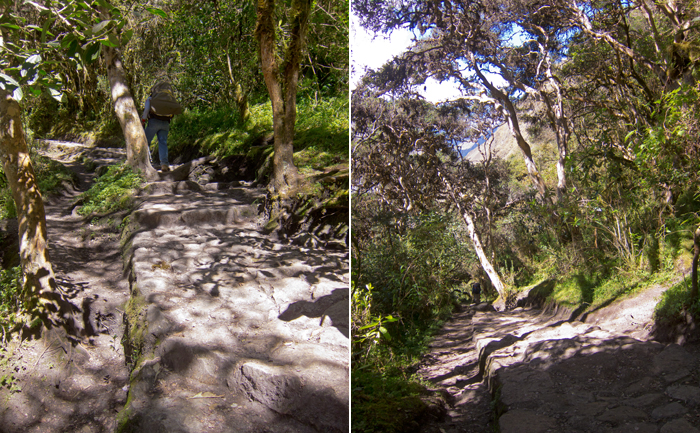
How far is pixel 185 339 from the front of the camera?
2.63 m

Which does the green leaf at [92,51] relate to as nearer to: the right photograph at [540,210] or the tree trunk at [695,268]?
the right photograph at [540,210]

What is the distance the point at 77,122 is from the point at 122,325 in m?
12.6

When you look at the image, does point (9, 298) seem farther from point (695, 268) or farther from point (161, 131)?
point (161, 131)

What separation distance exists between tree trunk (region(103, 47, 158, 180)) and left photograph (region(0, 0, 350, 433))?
0.8 inches

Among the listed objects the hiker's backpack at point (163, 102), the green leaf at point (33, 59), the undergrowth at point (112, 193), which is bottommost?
the undergrowth at point (112, 193)

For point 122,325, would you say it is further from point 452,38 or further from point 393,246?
point 452,38

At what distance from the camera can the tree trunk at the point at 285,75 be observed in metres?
4.54

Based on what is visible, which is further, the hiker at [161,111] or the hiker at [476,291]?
the hiker at [161,111]

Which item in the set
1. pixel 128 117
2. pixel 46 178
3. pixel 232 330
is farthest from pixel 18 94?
pixel 46 178

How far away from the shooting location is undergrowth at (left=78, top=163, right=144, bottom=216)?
5277 millimetres

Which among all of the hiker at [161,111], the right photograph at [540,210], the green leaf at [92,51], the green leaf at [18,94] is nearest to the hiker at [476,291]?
the right photograph at [540,210]

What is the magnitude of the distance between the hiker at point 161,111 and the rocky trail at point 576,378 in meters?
6.03

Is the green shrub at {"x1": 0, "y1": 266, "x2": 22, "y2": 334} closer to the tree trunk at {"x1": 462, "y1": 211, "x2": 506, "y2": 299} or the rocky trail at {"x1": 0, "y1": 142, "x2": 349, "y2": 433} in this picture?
the rocky trail at {"x1": 0, "y1": 142, "x2": 349, "y2": 433}

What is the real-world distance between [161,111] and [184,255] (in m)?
3.52
